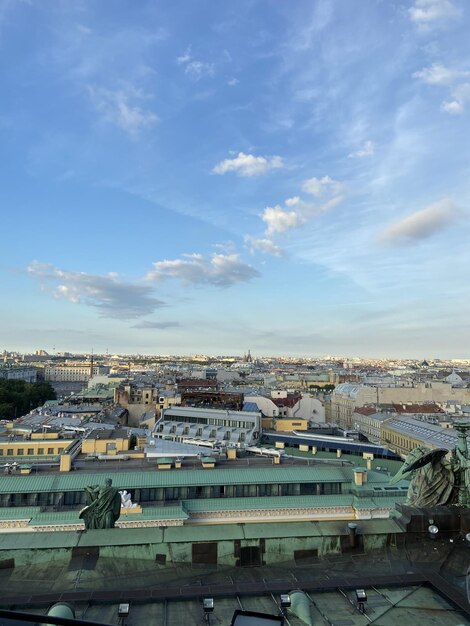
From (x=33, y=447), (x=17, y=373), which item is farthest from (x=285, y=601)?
(x=17, y=373)

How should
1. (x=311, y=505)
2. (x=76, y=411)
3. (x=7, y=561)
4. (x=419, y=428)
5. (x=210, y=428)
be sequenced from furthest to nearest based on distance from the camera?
1. (x=76, y=411)
2. (x=419, y=428)
3. (x=210, y=428)
4. (x=311, y=505)
5. (x=7, y=561)

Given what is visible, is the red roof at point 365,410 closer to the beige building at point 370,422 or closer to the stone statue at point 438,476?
the beige building at point 370,422

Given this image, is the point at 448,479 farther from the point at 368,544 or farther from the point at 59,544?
the point at 59,544

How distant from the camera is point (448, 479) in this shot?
1083 cm

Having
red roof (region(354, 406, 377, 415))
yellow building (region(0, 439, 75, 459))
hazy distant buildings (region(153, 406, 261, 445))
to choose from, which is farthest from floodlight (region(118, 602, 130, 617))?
red roof (region(354, 406, 377, 415))

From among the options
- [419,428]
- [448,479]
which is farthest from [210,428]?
[448,479]

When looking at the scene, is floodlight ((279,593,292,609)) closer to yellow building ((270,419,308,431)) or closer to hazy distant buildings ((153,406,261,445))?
hazy distant buildings ((153,406,261,445))

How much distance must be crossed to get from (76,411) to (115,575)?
5919cm

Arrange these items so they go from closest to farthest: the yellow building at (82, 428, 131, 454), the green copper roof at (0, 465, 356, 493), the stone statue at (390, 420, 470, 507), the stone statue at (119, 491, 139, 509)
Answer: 1. the stone statue at (390, 420, 470, 507)
2. the stone statue at (119, 491, 139, 509)
3. the green copper roof at (0, 465, 356, 493)
4. the yellow building at (82, 428, 131, 454)

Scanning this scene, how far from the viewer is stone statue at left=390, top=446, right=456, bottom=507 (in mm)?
10734

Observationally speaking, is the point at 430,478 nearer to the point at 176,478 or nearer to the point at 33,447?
the point at 176,478

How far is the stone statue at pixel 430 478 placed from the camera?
35.2ft

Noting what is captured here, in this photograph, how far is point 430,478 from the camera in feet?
35.6

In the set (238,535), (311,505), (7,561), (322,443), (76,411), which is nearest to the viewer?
(7,561)
